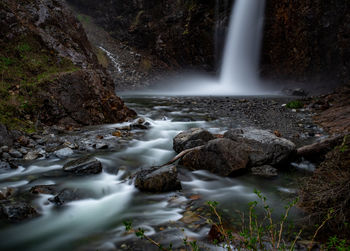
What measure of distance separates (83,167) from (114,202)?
1.06 meters

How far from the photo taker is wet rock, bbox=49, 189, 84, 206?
12.1 feet

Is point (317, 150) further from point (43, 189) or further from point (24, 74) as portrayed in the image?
point (24, 74)

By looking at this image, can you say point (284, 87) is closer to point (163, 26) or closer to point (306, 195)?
point (163, 26)

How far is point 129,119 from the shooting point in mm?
8898

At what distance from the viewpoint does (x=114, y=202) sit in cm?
401

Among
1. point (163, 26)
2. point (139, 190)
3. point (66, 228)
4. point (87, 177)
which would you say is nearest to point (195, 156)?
point (139, 190)

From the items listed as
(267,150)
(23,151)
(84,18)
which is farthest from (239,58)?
(84,18)

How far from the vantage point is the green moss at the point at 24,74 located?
6.18m

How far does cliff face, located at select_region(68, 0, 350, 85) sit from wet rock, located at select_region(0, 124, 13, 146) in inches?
606

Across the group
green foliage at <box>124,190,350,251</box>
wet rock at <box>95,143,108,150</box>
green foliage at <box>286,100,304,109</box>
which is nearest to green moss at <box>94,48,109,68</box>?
green foliage at <box>286,100,304,109</box>

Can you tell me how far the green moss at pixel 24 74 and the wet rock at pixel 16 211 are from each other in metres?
2.98

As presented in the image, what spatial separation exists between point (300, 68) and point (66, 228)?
17484 millimetres

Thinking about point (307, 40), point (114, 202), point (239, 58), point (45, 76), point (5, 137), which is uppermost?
point (307, 40)

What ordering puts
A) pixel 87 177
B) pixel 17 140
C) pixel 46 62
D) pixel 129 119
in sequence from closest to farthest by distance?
pixel 87 177 → pixel 17 140 → pixel 46 62 → pixel 129 119
